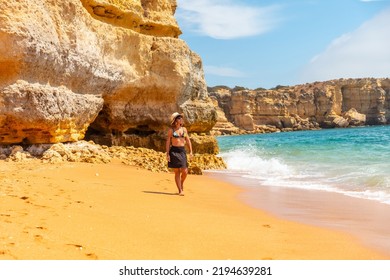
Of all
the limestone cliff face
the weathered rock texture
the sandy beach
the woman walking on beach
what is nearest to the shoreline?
the sandy beach

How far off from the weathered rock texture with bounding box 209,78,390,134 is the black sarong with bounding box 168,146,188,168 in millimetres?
74834

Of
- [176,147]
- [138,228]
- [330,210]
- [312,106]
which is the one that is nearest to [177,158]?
[176,147]

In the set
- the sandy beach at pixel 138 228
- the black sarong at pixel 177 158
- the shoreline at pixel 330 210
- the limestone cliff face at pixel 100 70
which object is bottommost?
the shoreline at pixel 330 210

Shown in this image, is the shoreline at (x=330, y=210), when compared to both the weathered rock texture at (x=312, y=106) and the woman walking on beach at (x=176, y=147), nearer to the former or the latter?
the woman walking on beach at (x=176, y=147)

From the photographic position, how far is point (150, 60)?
577 inches

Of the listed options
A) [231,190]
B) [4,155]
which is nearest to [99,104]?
[4,155]

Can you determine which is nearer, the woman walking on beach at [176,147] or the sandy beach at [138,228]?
the sandy beach at [138,228]

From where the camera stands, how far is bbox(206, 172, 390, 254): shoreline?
173 inches

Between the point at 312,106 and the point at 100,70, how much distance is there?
77.4m

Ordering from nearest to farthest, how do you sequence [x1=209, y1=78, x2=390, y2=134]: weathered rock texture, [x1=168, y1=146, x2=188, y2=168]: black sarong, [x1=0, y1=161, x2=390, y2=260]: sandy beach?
[x1=0, y1=161, x2=390, y2=260]: sandy beach
[x1=168, y1=146, x2=188, y2=168]: black sarong
[x1=209, y1=78, x2=390, y2=134]: weathered rock texture

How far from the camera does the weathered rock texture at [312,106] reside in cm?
8212

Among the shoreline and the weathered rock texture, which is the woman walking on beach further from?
the weathered rock texture

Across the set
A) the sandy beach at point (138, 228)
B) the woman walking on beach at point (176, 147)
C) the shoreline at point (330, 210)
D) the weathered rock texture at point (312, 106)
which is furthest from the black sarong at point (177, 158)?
the weathered rock texture at point (312, 106)

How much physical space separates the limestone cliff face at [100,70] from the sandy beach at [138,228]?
329 centimetres
